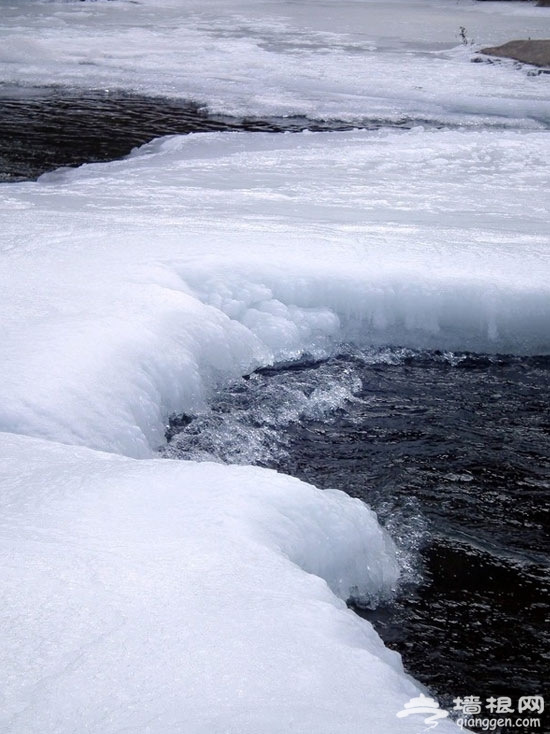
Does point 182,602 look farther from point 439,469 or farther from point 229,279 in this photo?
point 229,279

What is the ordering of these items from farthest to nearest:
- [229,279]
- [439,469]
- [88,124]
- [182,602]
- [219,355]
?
1. [88,124]
2. [229,279]
3. [219,355]
4. [439,469]
5. [182,602]

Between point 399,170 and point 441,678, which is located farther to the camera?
point 399,170

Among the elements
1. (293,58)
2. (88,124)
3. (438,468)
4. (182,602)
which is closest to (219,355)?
(438,468)

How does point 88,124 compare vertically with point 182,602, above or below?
above

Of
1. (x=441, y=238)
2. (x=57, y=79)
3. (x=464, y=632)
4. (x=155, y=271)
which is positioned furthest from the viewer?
(x=57, y=79)

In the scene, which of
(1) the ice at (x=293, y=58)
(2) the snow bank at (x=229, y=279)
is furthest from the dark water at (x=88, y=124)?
(2) the snow bank at (x=229, y=279)

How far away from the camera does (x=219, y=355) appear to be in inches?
157

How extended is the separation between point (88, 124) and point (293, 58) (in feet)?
14.6

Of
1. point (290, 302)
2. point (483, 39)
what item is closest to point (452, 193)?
point (290, 302)

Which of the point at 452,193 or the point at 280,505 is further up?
the point at 452,193

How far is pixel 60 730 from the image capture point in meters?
1.67

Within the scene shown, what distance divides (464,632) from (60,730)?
4.70 feet

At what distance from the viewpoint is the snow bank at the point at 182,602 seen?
1772mm

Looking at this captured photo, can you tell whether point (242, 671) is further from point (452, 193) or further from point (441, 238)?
point (452, 193)
